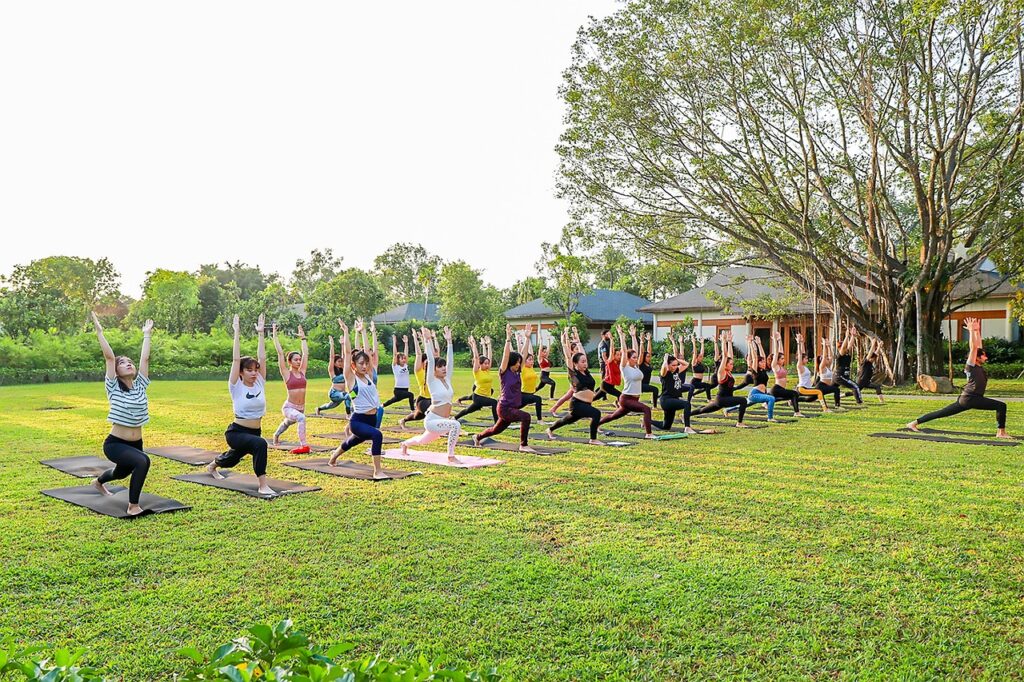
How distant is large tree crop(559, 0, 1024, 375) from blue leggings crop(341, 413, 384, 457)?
13707 millimetres

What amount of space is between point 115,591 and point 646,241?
1970 centimetres

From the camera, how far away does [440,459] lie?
364 inches

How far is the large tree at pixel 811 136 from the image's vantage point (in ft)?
56.1

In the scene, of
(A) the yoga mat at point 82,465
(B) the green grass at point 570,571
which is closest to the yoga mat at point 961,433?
(B) the green grass at point 570,571

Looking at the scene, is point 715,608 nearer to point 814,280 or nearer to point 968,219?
point 814,280

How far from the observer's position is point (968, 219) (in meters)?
20.5

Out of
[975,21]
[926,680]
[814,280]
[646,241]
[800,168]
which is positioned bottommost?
[926,680]

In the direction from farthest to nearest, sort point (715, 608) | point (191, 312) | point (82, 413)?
point (191, 312) → point (82, 413) → point (715, 608)

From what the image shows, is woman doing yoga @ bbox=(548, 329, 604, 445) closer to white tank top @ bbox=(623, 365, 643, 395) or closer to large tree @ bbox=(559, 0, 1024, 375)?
white tank top @ bbox=(623, 365, 643, 395)

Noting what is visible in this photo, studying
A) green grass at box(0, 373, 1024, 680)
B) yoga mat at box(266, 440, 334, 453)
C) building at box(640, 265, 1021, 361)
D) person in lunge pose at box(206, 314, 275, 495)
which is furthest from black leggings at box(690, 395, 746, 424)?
building at box(640, 265, 1021, 361)

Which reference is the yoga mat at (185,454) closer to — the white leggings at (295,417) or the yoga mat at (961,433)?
the white leggings at (295,417)

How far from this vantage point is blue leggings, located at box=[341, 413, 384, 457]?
7898 mm

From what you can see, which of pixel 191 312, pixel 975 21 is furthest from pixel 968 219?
pixel 191 312

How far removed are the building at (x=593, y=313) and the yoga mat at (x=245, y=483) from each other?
31958 mm
